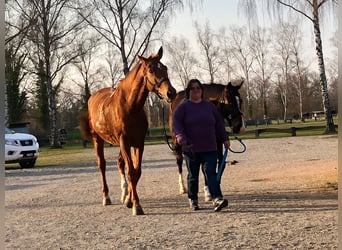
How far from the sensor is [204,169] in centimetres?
678

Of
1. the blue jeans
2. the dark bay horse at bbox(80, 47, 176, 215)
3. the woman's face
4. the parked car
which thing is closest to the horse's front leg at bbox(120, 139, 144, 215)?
the dark bay horse at bbox(80, 47, 176, 215)

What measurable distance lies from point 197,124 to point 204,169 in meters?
0.67

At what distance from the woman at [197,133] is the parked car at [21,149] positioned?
11806mm

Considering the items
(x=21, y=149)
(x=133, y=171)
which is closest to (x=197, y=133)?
(x=133, y=171)

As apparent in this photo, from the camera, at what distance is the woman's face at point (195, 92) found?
655cm

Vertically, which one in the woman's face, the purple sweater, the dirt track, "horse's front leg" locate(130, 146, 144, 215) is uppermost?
the woman's face

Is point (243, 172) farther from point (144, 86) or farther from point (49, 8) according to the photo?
Answer: point (49, 8)

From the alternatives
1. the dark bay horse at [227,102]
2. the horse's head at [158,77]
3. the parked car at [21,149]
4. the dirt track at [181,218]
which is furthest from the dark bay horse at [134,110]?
the parked car at [21,149]

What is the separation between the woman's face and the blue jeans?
767 mm

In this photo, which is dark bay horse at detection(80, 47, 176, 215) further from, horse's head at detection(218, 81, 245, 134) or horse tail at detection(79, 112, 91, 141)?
horse's head at detection(218, 81, 245, 134)

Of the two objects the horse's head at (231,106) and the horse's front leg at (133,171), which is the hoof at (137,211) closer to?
the horse's front leg at (133,171)

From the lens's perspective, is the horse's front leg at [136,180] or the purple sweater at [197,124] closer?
the purple sweater at [197,124]

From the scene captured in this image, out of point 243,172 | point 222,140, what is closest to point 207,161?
point 222,140

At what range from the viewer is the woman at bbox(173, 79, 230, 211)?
656cm
